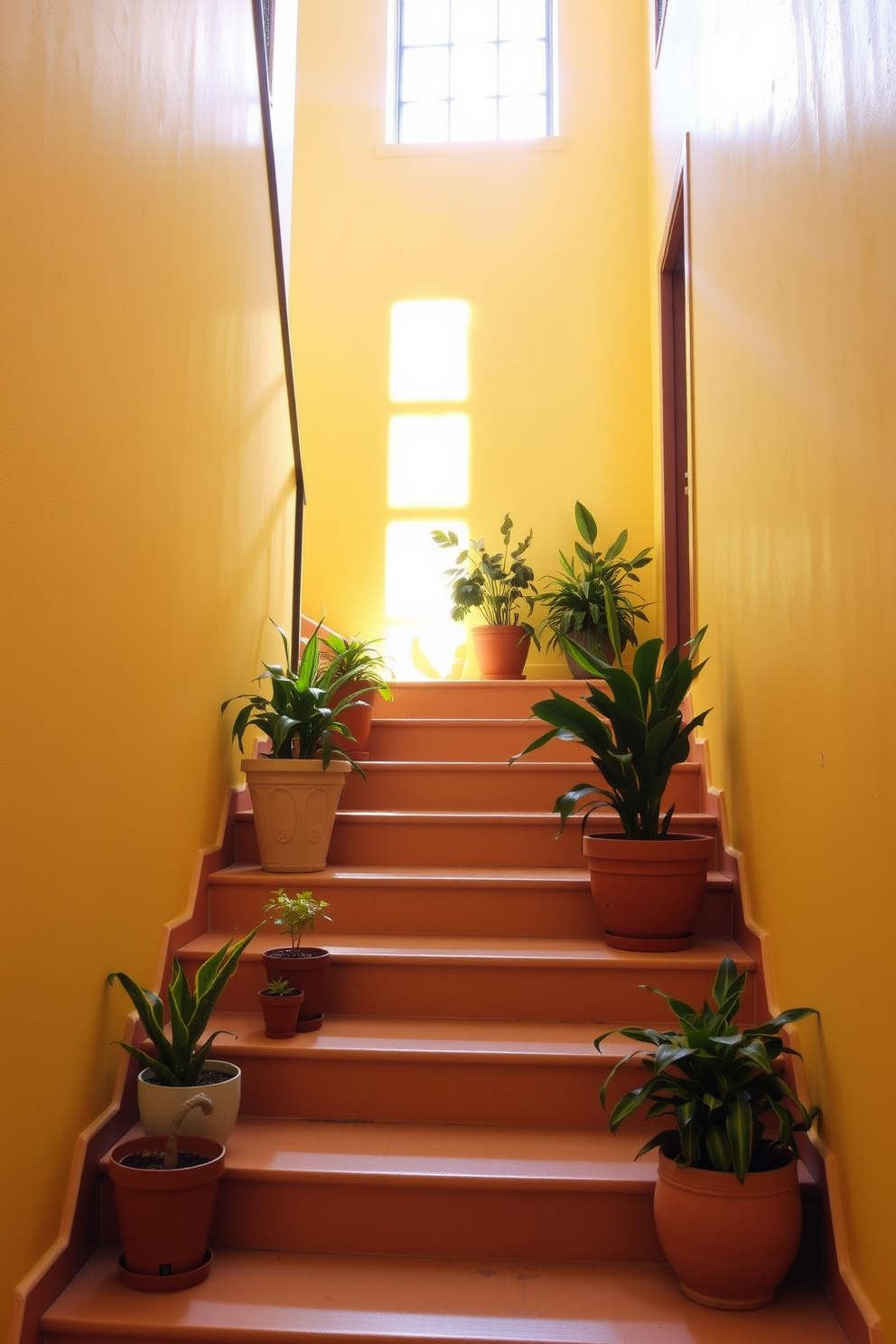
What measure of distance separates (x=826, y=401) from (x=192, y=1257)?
1946mm

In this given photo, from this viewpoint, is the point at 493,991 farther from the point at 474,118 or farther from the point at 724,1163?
the point at 474,118

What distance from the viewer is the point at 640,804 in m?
2.76

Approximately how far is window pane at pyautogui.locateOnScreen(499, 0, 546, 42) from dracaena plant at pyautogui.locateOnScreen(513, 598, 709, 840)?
16.4ft

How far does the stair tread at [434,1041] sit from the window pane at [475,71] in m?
5.47

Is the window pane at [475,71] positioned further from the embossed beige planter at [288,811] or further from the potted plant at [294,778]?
the embossed beige planter at [288,811]

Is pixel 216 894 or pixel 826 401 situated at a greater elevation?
pixel 826 401

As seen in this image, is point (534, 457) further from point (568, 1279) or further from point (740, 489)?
point (568, 1279)

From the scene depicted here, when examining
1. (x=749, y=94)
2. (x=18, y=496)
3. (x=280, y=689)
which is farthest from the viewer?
(x=280, y=689)

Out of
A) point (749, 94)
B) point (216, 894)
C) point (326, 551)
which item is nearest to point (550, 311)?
point (326, 551)

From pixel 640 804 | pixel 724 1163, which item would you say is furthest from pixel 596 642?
pixel 724 1163

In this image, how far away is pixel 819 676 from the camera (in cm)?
206

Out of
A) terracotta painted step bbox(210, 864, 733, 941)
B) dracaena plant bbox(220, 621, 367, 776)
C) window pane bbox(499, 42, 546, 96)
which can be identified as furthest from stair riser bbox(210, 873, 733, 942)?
window pane bbox(499, 42, 546, 96)

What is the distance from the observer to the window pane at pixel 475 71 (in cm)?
618

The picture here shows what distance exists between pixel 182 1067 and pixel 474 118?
5660mm
